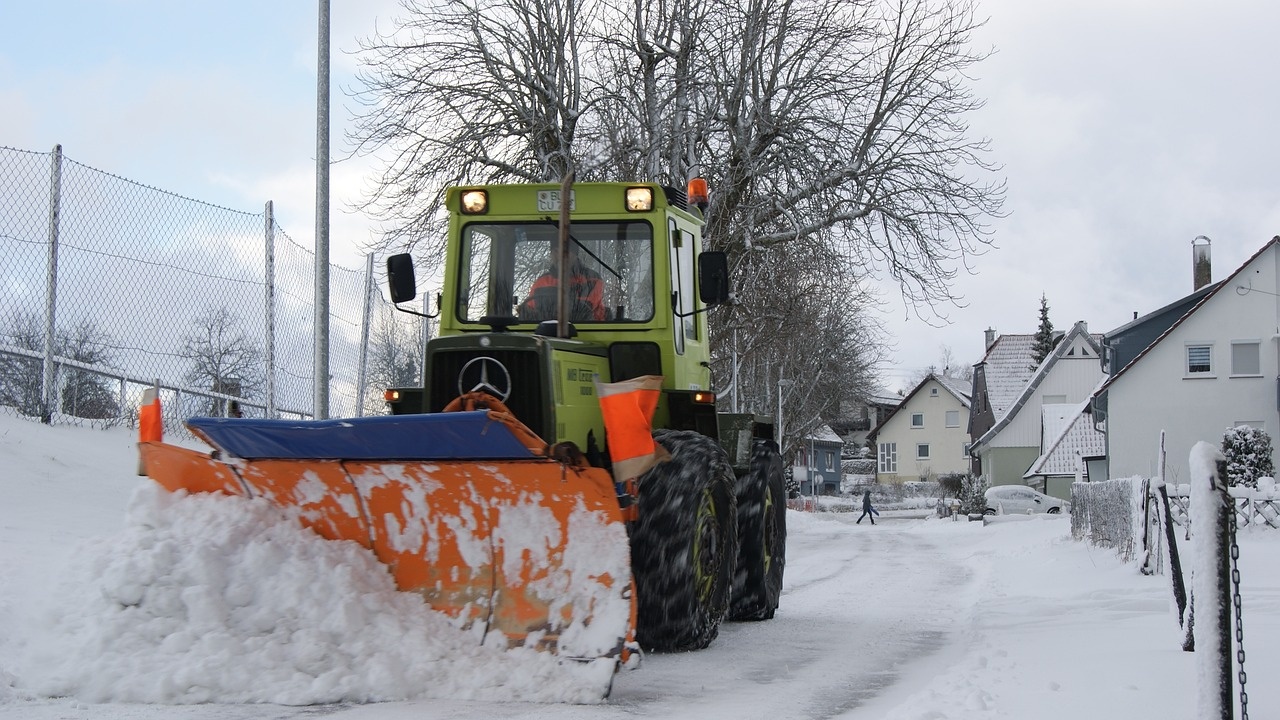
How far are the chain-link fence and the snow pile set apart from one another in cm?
366

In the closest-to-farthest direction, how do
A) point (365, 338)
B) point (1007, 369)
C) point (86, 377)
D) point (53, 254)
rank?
point (53, 254) < point (86, 377) < point (365, 338) < point (1007, 369)

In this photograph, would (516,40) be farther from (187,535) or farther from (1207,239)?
(1207,239)

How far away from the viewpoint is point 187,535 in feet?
17.7

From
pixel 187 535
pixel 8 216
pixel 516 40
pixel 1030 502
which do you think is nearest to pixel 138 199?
pixel 8 216

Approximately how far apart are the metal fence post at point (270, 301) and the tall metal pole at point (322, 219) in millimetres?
1394

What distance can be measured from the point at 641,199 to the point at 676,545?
2.16 meters

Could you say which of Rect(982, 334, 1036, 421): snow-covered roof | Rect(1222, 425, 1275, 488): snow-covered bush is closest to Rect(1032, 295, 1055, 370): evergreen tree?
Rect(982, 334, 1036, 421): snow-covered roof

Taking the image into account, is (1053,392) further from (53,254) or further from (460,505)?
(460,505)

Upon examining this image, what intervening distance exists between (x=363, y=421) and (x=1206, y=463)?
10.6ft

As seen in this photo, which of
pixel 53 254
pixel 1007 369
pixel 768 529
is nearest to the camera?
pixel 768 529

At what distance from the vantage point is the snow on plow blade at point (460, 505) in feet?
17.5

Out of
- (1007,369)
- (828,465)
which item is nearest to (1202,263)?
(1007,369)

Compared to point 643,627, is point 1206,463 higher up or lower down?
higher up

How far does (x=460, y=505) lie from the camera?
5695 millimetres
